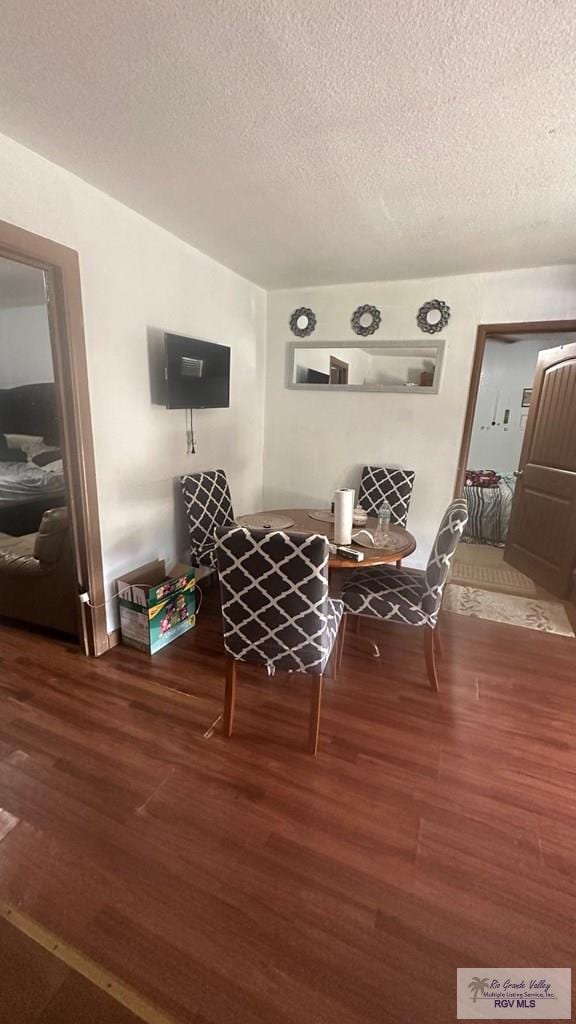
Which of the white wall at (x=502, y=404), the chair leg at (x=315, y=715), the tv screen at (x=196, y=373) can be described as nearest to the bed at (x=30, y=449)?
the tv screen at (x=196, y=373)

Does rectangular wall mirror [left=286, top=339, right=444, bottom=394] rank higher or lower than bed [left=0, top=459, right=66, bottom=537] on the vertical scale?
higher

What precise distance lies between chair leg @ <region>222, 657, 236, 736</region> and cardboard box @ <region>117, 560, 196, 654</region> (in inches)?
29.8

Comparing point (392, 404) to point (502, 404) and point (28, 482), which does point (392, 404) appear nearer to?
point (28, 482)

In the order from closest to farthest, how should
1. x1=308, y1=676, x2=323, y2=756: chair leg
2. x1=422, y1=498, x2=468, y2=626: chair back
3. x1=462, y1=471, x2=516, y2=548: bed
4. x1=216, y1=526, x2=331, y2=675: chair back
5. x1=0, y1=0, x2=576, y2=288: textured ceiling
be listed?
x1=0, y1=0, x2=576, y2=288: textured ceiling
x1=216, y1=526, x2=331, y2=675: chair back
x1=308, y1=676, x2=323, y2=756: chair leg
x1=422, y1=498, x2=468, y2=626: chair back
x1=462, y1=471, x2=516, y2=548: bed

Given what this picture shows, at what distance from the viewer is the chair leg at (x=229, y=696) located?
1.79 meters

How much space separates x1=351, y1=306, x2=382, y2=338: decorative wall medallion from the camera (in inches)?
130

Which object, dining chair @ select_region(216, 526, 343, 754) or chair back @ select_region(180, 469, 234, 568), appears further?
chair back @ select_region(180, 469, 234, 568)

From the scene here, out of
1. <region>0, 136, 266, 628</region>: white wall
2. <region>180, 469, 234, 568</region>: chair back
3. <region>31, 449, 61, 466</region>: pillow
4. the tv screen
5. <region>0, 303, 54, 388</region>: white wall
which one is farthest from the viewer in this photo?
<region>31, 449, 61, 466</region>: pillow

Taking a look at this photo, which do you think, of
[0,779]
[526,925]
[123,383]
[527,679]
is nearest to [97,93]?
[123,383]

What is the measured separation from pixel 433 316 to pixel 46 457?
3709 mm

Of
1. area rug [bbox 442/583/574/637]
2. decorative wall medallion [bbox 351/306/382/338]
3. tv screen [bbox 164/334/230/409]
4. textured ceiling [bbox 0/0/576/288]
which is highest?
textured ceiling [bbox 0/0/576/288]

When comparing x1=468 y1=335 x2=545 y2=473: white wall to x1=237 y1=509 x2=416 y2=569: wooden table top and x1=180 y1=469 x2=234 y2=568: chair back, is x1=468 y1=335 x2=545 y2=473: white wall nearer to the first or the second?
x1=237 y1=509 x2=416 y2=569: wooden table top

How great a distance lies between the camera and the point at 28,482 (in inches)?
141

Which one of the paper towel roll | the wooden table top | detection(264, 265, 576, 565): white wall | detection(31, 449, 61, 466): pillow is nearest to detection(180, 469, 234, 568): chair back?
the wooden table top
